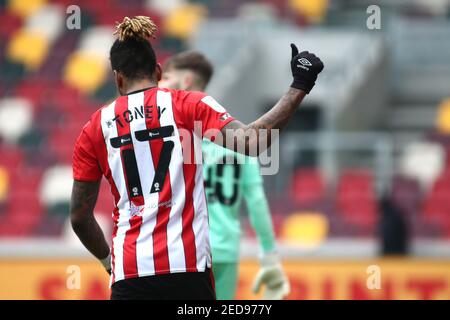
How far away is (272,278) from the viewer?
241 inches

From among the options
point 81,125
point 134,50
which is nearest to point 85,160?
point 134,50

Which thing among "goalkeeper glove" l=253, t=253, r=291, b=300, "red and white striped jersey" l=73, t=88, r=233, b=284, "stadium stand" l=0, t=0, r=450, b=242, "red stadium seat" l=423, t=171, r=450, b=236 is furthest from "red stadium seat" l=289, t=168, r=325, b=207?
"red and white striped jersey" l=73, t=88, r=233, b=284

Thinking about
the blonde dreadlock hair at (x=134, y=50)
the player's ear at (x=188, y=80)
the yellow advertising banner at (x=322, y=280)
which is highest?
the blonde dreadlock hair at (x=134, y=50)

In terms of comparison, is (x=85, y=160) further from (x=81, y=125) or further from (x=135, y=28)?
(x=81, y=125)

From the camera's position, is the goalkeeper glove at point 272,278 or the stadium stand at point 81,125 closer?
the goalkeeper glove at point 272,278

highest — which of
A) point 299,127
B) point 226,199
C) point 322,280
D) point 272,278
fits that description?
point 299,127

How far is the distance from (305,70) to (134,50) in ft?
2.35

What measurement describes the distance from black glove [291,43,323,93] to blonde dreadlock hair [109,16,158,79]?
615 mm

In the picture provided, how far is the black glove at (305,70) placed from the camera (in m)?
4.10

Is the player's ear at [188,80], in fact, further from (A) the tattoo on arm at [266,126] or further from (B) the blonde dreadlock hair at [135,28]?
(A) the tattoo on arm at [266,126]

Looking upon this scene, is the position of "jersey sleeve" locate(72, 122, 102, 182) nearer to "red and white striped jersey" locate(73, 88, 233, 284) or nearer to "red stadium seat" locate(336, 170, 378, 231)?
"red and white striped jersey" locate(73, 88, 233, 284)

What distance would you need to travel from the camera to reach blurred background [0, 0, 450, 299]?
9.03 m

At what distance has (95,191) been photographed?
4.41 meters

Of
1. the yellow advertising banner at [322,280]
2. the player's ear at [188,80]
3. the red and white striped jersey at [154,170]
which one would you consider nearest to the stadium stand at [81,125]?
the yellow advertising banner at [322,280]
